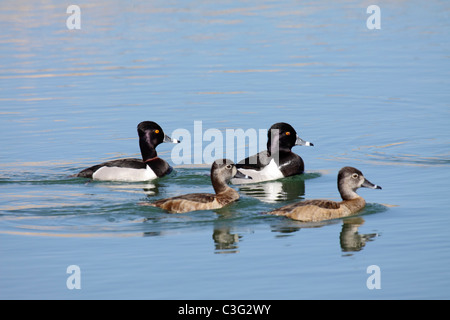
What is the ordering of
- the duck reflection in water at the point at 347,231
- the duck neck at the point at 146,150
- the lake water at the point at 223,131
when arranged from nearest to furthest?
the lake water at the point at 223,131 < the duck reflection in water at the point at 347,231 < the duck neck at the point at 146,150

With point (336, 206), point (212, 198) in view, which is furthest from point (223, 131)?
point (336, 206)

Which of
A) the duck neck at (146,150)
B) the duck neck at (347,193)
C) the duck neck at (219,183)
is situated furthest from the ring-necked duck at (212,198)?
the duck neck at (146,150)

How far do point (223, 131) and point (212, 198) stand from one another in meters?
6.22

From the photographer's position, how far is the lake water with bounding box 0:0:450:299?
11.1 meters

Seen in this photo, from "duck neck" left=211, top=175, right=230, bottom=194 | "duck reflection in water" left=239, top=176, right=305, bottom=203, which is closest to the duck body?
"duck neck" left=211, top=175, right=230, bottom=194

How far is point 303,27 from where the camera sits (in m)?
33.3

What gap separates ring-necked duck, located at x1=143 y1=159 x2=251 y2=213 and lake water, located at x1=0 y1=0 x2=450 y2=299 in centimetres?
19

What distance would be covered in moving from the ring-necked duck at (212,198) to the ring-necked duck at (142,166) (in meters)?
2.72

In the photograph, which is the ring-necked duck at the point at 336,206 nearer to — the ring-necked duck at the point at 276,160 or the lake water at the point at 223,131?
the lake water at the point at 223,131

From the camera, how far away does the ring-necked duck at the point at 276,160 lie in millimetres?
17297

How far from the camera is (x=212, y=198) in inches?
565

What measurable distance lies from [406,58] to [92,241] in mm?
17219

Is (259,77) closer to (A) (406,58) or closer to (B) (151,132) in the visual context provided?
(A) (406,58)

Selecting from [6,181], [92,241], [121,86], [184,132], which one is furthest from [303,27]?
[92,241]
